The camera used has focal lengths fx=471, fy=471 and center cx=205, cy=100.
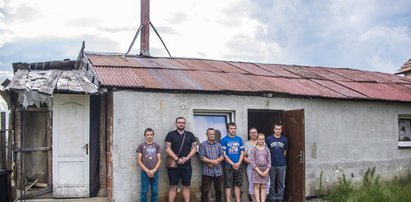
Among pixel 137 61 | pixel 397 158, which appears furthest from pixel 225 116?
pixel 397 158

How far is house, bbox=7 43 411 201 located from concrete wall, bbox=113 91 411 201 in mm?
21

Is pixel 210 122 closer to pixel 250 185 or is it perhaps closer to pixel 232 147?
pixel 232 147

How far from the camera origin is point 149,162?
30.0 feet

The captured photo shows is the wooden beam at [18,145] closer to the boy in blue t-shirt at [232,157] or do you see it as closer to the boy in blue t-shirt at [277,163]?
the boy in blue t-shirt at [232,157]

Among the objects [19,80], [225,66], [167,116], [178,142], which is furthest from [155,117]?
[225,66]

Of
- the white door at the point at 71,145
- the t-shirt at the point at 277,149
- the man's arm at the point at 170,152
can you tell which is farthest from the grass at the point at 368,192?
the white door at the point at 71,145

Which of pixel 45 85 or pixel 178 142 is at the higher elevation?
pixel 45 85

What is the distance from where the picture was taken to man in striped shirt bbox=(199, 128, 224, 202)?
376 inches

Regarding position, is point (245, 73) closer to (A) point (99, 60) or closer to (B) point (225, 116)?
(B) point (225, 116)

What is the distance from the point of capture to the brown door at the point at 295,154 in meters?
10.1

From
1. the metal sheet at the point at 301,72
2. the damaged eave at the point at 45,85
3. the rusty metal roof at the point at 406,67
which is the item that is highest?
the rusty metal roof at the point at 406,67

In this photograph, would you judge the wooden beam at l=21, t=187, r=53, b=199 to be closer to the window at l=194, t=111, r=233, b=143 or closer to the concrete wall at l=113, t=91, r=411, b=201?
the concrete wall at l=113, t=91, r=411, b=201

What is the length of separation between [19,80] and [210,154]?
166 inches

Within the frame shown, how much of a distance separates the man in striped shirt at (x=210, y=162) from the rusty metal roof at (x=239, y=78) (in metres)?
1.13
